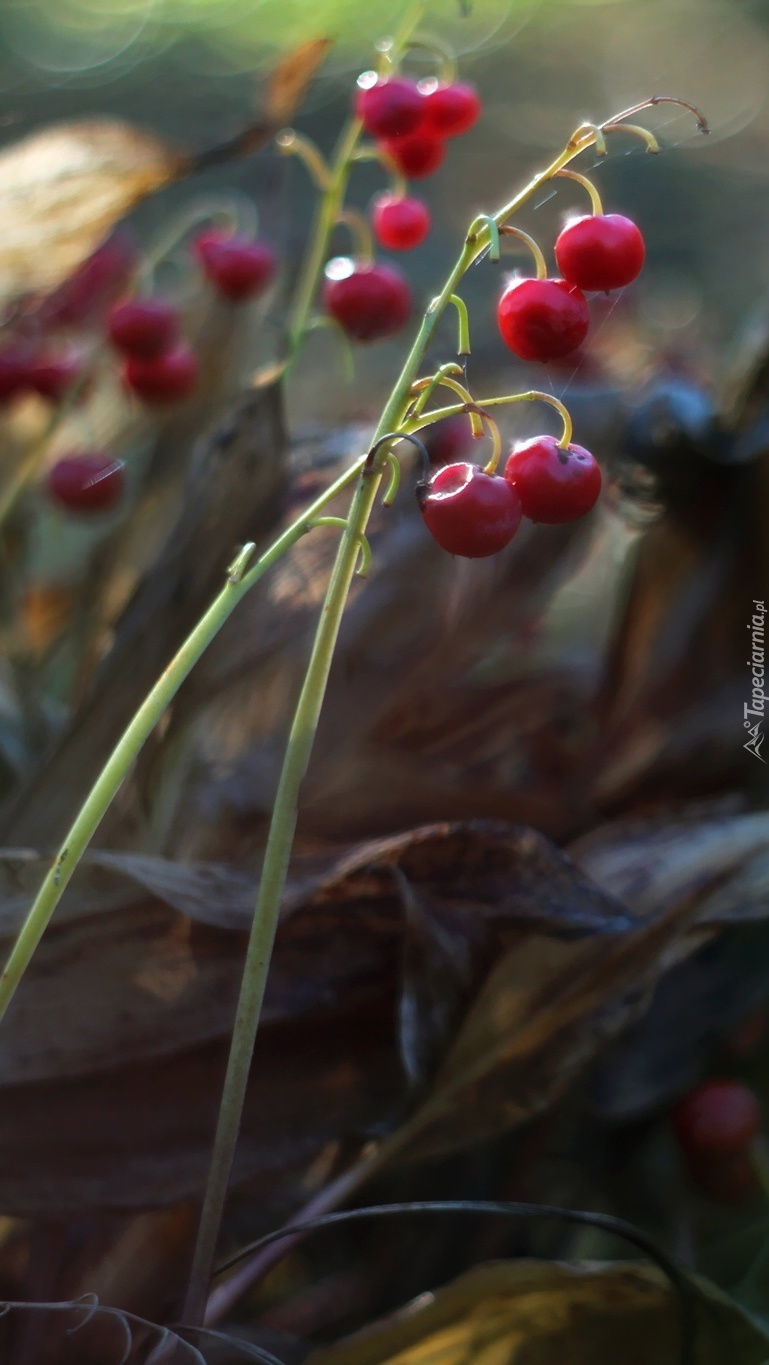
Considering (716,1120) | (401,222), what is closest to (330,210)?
(401,222)

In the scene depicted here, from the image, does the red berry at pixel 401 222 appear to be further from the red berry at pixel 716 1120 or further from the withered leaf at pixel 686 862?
the red berry at pixel 716 1120

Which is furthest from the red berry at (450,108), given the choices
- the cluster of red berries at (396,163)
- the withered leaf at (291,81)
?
the withered leaf at (291,81)

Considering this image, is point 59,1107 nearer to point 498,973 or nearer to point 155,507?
point 498,973

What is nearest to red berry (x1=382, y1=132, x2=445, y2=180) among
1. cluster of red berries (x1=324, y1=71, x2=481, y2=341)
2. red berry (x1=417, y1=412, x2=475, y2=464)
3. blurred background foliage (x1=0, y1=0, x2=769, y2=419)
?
cluster of red berries (x1=324, y1=71, x2=481, y2=341)

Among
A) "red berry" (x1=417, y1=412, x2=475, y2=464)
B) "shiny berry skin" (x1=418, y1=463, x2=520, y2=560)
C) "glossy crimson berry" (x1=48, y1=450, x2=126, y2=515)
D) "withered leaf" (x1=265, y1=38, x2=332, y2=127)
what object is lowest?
"glossy crimson berry" (x1=48, y1=450, x2=126, y2=515)

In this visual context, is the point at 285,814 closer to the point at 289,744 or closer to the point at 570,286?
the point at 289,744

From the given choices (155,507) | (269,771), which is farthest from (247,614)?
(155,507)

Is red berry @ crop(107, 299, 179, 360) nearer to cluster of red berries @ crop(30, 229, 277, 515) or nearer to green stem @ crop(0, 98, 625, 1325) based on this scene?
cluster of red berries @ crop(30, 229, 277, 515)
